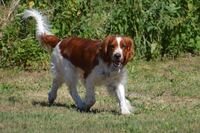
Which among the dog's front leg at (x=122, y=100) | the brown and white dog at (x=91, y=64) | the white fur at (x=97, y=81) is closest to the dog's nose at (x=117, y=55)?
the brown and white dog at (x=91, y=64)

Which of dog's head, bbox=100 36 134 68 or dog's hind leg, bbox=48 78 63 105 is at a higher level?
dog's head, bbox=100 36 134 68

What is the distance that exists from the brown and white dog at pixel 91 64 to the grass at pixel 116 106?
0.93 ft

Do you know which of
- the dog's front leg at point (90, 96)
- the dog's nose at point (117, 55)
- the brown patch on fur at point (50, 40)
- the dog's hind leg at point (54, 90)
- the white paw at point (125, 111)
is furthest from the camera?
the brown patch on fur at point (50, 40)

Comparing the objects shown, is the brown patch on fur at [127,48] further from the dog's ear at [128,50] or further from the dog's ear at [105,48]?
the dog's ear at [105,48]

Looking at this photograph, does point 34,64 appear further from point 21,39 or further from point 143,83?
point 143,83

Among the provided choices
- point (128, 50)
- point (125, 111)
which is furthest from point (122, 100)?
point (128, 50)

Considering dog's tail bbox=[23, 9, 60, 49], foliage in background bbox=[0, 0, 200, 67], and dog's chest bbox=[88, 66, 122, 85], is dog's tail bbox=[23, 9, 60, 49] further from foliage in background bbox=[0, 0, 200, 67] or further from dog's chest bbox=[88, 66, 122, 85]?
foliage in background bbox=[0, 0, 200, 67]

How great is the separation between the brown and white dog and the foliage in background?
384cm

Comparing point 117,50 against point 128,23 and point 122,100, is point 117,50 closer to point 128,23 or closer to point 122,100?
point 122,100

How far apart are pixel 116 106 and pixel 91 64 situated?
1.03 meters

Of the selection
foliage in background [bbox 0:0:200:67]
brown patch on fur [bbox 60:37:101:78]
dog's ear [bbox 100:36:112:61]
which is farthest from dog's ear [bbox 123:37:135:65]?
foliage in background [bbox 0:0:200:67]

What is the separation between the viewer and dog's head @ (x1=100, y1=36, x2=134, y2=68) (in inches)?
377

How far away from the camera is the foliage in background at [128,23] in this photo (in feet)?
49.2

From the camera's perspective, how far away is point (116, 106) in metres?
10.7
